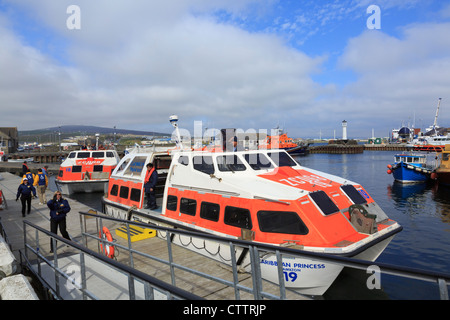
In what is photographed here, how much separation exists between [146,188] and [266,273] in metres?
5.59

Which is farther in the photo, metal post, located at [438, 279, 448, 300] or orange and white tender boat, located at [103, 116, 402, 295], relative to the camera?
orange and white tender boat, located at [103, 116, 402, 295]

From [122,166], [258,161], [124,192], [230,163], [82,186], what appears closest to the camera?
[230,163]

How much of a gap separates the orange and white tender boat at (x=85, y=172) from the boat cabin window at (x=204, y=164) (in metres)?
17.6

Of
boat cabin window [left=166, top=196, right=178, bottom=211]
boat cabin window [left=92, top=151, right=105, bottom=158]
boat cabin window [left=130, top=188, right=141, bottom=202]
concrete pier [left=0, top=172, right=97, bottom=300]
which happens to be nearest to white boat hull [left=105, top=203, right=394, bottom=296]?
boat cabin window [left=166, top=196, right=178, bottom=211]

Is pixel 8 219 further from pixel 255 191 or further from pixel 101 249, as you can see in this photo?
pixel 255 191

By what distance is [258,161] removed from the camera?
935 centimetres

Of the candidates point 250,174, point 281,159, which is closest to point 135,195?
point 250,174

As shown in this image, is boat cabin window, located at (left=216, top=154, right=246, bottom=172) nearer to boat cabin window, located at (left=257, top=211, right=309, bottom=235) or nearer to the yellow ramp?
boat cabin window, located at (left=257, top=211, right=309, bottom=235)

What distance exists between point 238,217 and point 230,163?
6.81 feet

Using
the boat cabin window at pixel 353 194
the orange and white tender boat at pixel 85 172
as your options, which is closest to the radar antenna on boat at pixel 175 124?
the boat cabin window at pixel 353 194

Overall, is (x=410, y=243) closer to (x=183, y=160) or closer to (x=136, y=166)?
(x=183, y=160)

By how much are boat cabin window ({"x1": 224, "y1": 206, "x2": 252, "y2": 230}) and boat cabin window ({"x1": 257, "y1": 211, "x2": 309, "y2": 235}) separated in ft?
1.11

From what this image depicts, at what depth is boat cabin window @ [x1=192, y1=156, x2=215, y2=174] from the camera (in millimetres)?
8891

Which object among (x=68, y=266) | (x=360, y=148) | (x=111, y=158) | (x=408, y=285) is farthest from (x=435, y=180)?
(x=360, y=148)
